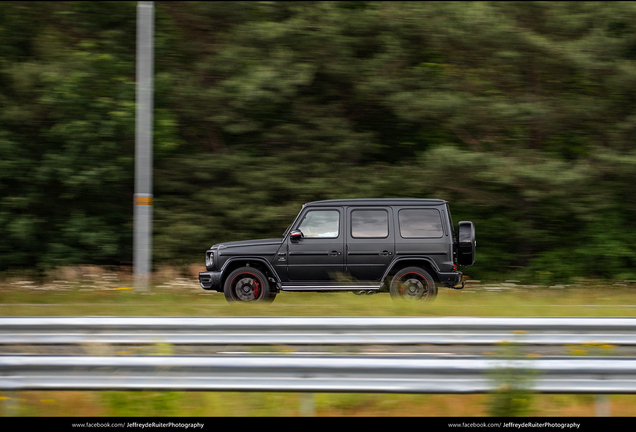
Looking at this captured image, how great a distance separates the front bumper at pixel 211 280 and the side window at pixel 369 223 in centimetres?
227

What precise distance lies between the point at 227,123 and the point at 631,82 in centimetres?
918

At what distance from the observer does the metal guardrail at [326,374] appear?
439 cm

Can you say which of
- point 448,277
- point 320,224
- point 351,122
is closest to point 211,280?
point 320,224

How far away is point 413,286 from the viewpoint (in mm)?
9930

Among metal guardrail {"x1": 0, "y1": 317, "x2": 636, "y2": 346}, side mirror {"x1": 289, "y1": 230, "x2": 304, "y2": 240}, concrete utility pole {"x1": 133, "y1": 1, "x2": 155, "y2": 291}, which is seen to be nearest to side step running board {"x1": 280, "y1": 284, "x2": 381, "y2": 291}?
side mirror {"x1": 289, "y1": 230, "x2": 304, "y2": 240}

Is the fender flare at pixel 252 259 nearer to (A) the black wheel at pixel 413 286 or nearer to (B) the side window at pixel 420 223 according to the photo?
(A) the black wheel at pixel 413 286

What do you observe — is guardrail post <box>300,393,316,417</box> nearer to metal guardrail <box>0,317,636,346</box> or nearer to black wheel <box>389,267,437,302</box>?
metal guardrail <box>0,317,636,346</box>

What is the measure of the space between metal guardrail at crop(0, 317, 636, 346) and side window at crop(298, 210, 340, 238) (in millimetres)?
4925

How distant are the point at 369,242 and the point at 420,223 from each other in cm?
88

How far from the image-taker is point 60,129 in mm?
12852

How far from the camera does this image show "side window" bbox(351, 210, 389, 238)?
1012cm

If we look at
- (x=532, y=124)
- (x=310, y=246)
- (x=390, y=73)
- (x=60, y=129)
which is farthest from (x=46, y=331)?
(x=532, y=124)

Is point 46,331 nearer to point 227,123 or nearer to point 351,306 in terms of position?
point 351,306

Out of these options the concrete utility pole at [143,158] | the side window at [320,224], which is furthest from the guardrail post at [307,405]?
the concrete utility pole at [143,158]
